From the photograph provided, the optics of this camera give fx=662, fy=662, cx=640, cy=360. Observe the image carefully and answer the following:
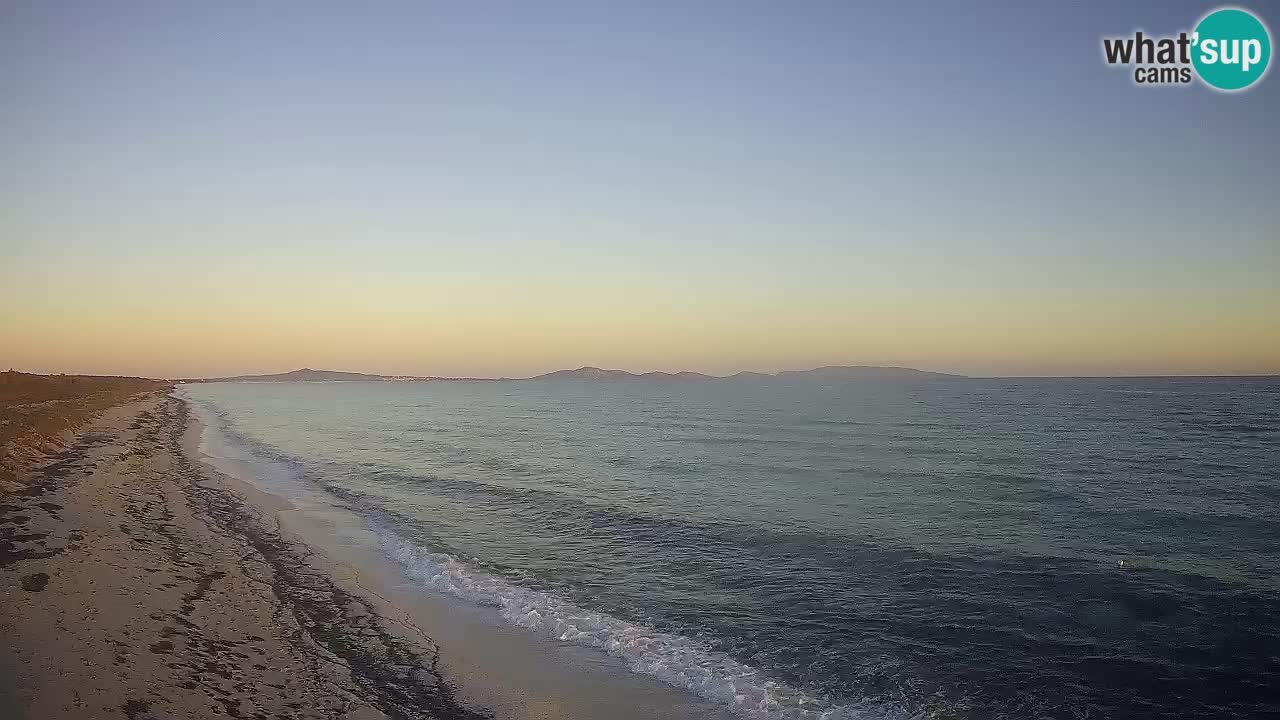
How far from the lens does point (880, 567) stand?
55.6 feet

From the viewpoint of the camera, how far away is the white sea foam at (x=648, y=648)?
9977 millimetres

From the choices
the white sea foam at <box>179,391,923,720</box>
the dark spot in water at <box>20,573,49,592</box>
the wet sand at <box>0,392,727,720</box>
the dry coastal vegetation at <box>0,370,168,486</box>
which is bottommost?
the white sea foam at <box>179,391,923,720</box>

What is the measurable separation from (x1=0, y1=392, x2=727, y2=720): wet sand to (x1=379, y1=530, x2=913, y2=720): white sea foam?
1.42 ft

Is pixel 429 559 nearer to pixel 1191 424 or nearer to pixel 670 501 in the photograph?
pixel 670 501

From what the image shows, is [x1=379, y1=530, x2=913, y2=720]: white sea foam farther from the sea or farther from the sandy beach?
the sandy beach

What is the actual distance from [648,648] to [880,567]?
305 inches

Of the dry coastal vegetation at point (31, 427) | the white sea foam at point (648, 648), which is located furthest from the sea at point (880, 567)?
the dry coastal vegetation at point (31, 427)

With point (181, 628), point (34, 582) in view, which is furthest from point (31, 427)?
point (181, 628)

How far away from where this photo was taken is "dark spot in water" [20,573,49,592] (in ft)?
41.0

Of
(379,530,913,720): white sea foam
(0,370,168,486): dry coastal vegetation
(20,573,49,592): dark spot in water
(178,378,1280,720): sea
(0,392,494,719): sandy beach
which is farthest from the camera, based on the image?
(0,370,168,486): dry coastal vegetation

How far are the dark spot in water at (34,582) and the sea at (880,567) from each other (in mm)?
7142

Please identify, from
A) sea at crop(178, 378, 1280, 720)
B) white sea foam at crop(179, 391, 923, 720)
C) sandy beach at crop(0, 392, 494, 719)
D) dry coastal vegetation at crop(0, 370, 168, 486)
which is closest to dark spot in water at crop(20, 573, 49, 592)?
sandy beach at crop(0, 392, 494, 719)

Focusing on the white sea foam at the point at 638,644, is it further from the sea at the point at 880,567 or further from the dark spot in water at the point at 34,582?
the dark spot in water at the point at 34,582

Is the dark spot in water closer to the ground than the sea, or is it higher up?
higher up
